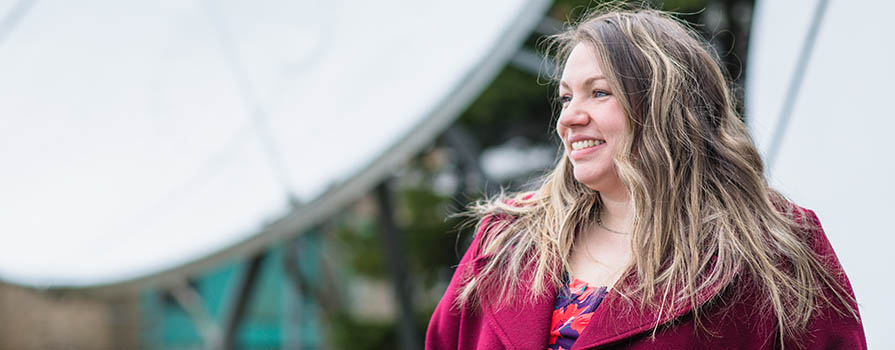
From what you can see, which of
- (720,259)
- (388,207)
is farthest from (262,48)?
(720,259)

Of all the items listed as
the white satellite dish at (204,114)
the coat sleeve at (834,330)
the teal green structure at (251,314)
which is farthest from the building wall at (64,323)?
the coat sleeve at (834,330)

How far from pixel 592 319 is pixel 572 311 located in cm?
11

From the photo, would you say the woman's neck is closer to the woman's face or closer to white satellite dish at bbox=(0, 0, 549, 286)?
the woman's face

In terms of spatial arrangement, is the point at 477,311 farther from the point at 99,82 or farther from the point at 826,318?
the point at 99,82

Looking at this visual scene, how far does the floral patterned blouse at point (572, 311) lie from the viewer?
188 centimetres

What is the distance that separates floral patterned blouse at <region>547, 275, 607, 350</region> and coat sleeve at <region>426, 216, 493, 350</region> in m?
0.21

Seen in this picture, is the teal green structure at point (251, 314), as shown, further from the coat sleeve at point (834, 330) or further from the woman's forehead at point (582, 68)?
the coat sleeve at point (834, 330)

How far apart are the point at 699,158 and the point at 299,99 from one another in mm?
5010

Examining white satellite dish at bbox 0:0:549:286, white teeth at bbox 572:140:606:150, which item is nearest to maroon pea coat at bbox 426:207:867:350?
white teeth at bbox 572:140:606:150

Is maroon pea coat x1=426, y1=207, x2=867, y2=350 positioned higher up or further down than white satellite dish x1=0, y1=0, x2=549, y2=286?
higher up

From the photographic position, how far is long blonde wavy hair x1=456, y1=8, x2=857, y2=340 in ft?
5.76

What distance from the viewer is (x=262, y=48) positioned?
6680mm

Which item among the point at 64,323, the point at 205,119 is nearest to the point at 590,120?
the point at 205,119

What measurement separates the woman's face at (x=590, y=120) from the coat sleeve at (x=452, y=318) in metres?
0.36
